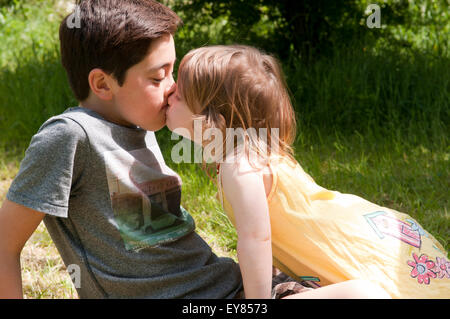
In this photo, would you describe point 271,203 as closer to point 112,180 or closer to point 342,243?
point 342,243

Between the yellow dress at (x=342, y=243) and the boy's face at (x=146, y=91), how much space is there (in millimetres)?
307

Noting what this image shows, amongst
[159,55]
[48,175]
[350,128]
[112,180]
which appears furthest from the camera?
[350,128]

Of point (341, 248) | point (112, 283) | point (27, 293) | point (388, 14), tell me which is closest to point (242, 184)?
point (341, 248)

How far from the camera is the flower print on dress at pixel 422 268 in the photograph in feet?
5.77

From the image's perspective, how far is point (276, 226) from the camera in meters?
1.82

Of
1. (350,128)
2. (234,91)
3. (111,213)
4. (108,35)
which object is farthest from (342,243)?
(350,128)

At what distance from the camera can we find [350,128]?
428 cm

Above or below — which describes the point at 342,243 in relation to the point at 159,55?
below

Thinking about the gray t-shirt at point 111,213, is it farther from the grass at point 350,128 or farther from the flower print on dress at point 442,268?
the grass at point 350,128

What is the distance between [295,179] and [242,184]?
22 centimetres

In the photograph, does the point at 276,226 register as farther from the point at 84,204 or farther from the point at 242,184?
the point at 84,204

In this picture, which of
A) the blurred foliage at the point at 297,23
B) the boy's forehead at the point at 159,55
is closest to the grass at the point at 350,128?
the blurred foliage at the point at 297,23

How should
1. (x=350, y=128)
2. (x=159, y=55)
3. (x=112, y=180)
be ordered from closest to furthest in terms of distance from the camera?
1. (x=112, y=180)
2. (x=159, y=55)
3. (x=350, y=128)

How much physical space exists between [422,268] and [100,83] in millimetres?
1126
